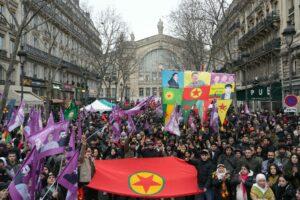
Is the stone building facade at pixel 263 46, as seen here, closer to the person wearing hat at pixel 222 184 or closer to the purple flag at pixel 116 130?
the purple flag at pixel 116 130

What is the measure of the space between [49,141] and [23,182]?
1079mm

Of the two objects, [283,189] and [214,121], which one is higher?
[214,121]

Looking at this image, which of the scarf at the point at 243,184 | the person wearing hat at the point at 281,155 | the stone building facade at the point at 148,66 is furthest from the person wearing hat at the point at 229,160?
the stone building facade at the point at 148,66

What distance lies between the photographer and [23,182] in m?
6.27

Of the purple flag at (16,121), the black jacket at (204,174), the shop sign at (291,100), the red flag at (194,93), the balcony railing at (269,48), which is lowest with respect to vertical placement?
the black jacket at (204,174)

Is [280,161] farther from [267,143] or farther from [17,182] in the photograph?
[17,182]

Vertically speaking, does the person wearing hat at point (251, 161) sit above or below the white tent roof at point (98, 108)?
below

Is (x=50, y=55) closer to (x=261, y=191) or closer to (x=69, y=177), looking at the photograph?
(x=69, y=177)

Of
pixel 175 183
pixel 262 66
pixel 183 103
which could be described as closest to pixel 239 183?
pixel 175 183

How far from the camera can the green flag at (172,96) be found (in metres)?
14.3

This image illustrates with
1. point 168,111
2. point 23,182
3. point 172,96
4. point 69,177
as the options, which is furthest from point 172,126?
point 23,182

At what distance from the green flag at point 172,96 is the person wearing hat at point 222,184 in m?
6.50

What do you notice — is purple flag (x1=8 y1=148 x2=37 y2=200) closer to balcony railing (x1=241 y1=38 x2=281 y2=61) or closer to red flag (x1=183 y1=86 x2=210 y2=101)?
red flag (x1=183 y1=86 x2=210 y2=101)

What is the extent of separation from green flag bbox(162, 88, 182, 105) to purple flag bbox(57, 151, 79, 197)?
25.5ft
